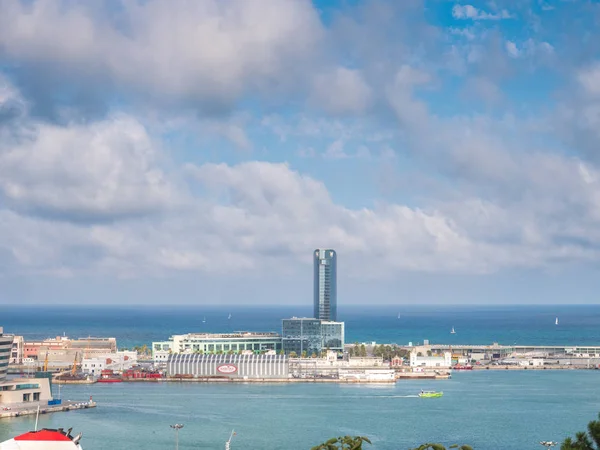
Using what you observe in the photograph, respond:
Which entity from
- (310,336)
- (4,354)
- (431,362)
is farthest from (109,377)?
(431,362)

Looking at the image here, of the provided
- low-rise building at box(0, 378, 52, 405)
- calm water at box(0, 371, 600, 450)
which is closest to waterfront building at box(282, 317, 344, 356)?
calm water at box(0, 371, 600, 450)

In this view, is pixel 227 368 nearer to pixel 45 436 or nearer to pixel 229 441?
pixel 229 441

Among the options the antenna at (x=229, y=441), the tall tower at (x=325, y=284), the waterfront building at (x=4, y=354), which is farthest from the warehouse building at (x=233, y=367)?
the tall tower at (x=325, y=284)

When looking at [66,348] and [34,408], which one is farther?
[66,348]

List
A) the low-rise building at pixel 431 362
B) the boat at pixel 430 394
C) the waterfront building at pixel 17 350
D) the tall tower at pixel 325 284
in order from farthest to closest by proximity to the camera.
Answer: the tall tower at pixel 325 284 < the waterfront building at pixel 17 350 < the low-rise building at pixel 431 362 < the boat at pixel 430 394

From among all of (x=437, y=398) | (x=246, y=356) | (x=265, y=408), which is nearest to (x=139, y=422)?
(x=265, y=408)

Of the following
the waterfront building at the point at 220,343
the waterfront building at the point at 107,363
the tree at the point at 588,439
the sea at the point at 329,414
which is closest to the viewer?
the tree at the point at 588,439

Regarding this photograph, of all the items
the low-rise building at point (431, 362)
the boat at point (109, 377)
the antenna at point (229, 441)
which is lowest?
the antenna at point (229, 441)

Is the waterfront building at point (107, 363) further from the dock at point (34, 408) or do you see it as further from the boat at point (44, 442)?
the boat at point (44, 442)
